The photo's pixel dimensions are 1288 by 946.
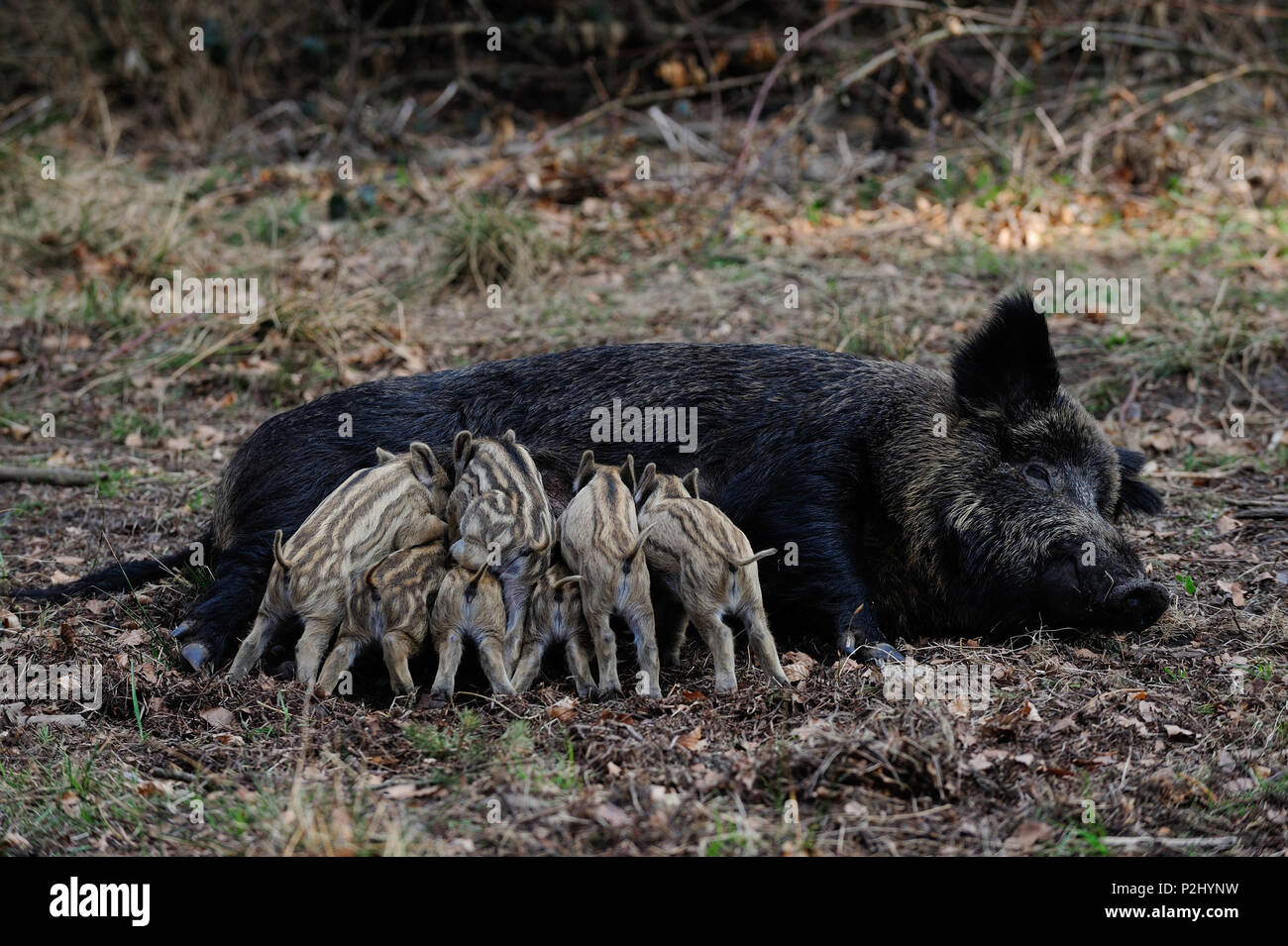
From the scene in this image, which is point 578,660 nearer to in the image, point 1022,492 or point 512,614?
point 512,614

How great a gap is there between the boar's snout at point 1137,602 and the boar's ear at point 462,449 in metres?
2.44

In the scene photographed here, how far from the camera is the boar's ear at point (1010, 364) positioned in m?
5.19

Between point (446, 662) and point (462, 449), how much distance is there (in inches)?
35.5

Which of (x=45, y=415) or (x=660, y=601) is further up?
(x=45, y=415)

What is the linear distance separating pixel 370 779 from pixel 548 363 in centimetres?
246

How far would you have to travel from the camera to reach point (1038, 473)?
17.2 feet

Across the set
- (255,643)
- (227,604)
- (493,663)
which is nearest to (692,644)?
(493,663)

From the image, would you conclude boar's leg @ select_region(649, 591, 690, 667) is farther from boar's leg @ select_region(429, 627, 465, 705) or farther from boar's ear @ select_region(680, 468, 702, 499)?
boar's leg @ select_region(429, 627, 465, 705)

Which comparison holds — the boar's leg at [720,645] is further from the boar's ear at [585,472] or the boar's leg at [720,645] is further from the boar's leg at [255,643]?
the boar's leg at [255,643]

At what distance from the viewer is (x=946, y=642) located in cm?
502

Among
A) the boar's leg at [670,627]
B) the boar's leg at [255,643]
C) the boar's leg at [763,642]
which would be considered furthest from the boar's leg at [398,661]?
the boar's leg at [763,642]

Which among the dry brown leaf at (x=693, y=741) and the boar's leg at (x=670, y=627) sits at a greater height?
the boar's leg at (x=670, y=627)

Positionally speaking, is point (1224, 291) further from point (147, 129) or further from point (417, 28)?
point (147, 129)

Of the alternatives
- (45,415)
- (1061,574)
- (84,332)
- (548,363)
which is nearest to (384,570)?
(548,363)
